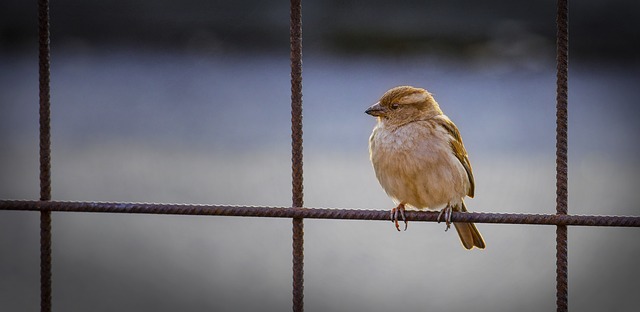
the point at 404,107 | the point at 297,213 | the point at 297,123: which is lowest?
the point at 297,213

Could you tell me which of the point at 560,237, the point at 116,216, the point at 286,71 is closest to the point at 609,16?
the point at 286,71

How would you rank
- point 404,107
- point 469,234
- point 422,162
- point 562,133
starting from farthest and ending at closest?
point 404,107
point 469,234
point 422,162
point 562,133

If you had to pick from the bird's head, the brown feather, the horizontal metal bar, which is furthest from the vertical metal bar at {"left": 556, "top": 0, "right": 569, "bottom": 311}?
the bird's head

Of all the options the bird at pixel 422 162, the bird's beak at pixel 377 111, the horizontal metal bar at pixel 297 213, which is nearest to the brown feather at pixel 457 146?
the bird at pixel 422 162

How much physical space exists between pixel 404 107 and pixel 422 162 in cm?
34

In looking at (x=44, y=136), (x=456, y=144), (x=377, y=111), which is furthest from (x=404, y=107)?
(x=44, y=136)

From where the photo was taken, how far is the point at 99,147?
27.7 ft

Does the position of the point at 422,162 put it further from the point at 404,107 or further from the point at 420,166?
the point at 404,107

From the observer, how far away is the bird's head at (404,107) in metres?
3.08

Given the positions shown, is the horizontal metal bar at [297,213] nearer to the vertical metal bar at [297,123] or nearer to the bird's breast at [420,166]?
the vertical metal bar at [297,123]

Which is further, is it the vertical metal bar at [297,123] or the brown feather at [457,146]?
the brown feather at [457,146]

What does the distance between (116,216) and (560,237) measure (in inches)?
210

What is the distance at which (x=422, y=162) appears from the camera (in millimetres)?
2836

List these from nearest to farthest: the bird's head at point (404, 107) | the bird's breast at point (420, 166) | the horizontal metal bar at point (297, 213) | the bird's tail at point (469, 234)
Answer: the horizontal metal bar at point (297, 213)
the bird's breast at point (420, 166)
the bird's tail at point (469, 234)
the bird's head at point (404, 107)
